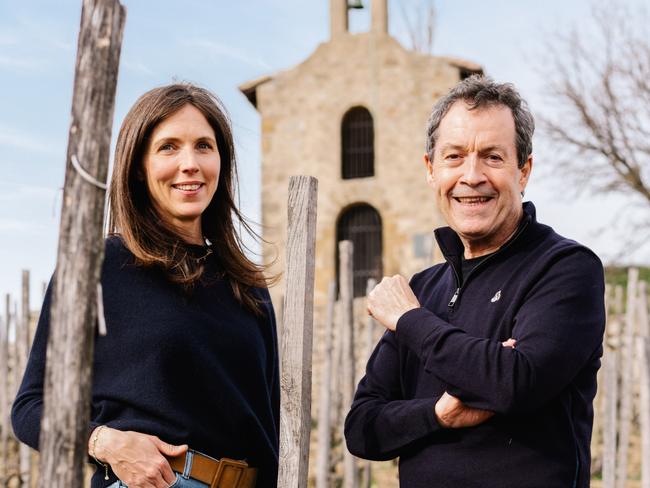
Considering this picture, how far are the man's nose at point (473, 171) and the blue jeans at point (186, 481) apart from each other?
93cm

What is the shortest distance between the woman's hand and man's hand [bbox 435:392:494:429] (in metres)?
0.65

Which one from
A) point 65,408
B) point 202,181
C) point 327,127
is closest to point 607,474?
point 202,181

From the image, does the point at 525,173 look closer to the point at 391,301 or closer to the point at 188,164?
the point at 391,301

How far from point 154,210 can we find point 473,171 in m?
0.85

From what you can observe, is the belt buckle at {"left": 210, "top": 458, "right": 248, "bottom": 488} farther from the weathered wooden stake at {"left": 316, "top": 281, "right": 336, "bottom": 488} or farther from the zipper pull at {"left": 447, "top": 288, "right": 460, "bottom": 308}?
the weathered wooden stake at {"left": 316, "top": 281, "right": 336, "bottom": 488}

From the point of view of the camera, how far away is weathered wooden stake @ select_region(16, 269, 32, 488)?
662cm

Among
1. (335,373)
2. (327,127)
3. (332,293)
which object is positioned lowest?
(335,373)

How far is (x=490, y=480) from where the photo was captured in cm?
183

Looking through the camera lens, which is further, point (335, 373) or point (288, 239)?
point (335, 373)

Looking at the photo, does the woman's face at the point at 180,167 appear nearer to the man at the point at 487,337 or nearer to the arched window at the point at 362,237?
the man at the point at 487,337

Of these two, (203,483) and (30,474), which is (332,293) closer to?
(30,474)

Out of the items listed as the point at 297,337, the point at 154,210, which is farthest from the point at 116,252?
the point at 297,337

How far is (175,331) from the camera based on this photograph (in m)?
2.04

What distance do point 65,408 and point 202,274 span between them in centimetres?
74
